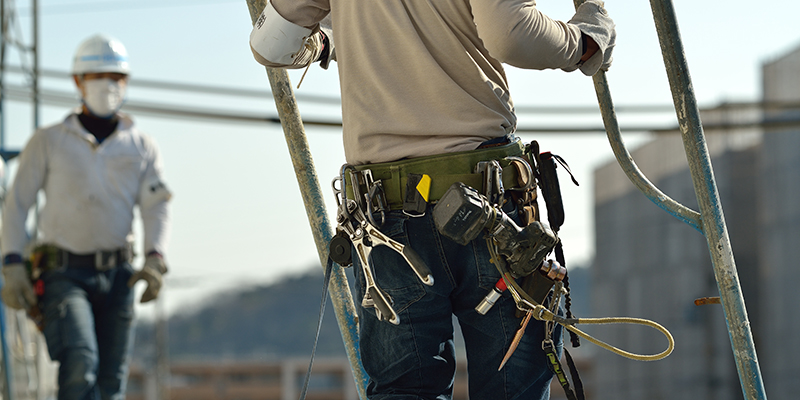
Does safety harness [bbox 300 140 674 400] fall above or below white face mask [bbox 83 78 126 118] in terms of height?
below

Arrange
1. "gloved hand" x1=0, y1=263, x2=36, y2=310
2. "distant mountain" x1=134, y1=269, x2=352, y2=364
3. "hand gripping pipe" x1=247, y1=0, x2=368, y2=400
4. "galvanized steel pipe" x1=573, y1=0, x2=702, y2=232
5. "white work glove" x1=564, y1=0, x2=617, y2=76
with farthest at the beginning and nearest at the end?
"distant mountain" x1=134, y1=269, x2=352, y2=364, "gloved hand" x1=0, y1=263, x2=36, y2=310, "hand gripping pipe" x1=247, y1=0, x2=368, y2=400, "galvanized steel pipe" x1=573, y1=0, x2=702, y2=232, "white work glove" x1=564, y1=0, x2=617, y2=76

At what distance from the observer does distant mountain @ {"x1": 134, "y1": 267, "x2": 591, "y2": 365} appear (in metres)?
129

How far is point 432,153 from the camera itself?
2.18 metres

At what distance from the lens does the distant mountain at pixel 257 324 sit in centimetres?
12900

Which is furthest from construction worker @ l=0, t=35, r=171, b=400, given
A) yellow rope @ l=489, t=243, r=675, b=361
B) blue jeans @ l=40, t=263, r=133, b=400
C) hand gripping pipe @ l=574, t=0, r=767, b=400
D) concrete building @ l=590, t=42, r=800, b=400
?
concrete building @ l=590, t=42, r=800, b=400

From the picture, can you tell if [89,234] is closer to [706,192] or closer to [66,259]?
[66,259]

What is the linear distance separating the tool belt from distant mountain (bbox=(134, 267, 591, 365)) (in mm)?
118156

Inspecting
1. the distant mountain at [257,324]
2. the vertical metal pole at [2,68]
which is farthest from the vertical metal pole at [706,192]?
the distant mountain at [257,324]

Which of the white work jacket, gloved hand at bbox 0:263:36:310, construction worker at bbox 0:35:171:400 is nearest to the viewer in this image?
construction worker at bbox 0:35:171:400

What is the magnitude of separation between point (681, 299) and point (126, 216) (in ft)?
72.5

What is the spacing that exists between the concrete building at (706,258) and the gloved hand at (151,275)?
49.5 feet

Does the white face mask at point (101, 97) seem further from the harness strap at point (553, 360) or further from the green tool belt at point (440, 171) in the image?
the harness strap at point (553, 360)

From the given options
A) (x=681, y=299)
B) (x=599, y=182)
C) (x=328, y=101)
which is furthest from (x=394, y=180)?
(x=599, y=182)

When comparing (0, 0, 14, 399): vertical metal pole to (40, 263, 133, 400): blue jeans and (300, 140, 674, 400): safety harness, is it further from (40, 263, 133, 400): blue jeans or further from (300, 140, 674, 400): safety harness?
(300, 140, 674, 400): safety harness
